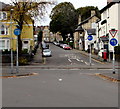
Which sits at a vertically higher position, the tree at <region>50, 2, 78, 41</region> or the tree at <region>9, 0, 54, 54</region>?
the tree at <region>50, 2, 78, 41</region>

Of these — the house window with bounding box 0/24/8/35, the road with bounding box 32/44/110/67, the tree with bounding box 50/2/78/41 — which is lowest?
the road with bounding box 32/44/110/67

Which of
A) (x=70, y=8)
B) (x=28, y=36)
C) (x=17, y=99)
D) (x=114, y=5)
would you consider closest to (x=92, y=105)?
(x=17, y=99)

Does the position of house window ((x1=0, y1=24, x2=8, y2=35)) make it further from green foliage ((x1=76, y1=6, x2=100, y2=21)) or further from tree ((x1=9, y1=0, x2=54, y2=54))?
green foliage ((x1=76, y1=6, x2=100, y2=21))

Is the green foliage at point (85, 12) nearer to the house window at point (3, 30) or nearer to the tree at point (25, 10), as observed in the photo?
the house window at point (3, 30)

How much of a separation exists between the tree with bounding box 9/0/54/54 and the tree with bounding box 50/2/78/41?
63352 millimetres

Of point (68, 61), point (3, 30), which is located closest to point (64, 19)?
point (3, 30)

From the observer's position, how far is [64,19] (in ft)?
341

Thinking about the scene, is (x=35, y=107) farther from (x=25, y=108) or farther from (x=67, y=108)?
(x=67, y=108)

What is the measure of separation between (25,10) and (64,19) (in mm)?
65621

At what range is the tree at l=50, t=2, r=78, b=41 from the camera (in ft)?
345

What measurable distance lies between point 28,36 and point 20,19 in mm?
19843

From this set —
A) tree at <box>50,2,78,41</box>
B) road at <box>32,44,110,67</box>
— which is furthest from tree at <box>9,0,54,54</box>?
tree at <box>50,2,78,41</box>

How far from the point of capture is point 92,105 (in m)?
9.31

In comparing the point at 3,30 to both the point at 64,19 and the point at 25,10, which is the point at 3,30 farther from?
the point at 64,19
